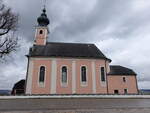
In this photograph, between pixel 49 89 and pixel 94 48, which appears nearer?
pixel 49 89

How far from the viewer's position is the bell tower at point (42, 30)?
32.1 metres

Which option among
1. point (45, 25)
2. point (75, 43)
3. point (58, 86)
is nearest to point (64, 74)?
point (58, 86)

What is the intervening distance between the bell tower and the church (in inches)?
104

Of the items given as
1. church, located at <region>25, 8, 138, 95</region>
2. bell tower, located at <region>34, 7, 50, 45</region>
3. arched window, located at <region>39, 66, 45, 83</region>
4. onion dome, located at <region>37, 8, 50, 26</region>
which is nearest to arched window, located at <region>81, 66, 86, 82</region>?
church, located at <region>25, 8, 138, 95</region>

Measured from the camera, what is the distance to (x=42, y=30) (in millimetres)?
33531

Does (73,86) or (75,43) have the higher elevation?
(75,43)

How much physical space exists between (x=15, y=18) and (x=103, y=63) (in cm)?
1868

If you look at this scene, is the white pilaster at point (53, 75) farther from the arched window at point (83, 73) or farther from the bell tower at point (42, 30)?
the bell tower at point (42, 30)

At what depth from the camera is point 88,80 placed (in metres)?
27.0

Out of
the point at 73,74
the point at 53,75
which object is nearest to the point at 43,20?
the point at 53,75

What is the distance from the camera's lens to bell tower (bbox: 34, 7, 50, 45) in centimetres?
3212

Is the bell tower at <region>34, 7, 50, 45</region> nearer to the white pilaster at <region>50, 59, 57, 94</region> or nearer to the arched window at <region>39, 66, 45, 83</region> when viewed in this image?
the white pilaster at <region>50, 59, 57, 94</region>

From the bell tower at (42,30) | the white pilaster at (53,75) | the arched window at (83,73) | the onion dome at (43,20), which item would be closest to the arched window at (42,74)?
the white pilaster at (53,75)

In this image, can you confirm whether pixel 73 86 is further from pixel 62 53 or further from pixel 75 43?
pixel 75 43
